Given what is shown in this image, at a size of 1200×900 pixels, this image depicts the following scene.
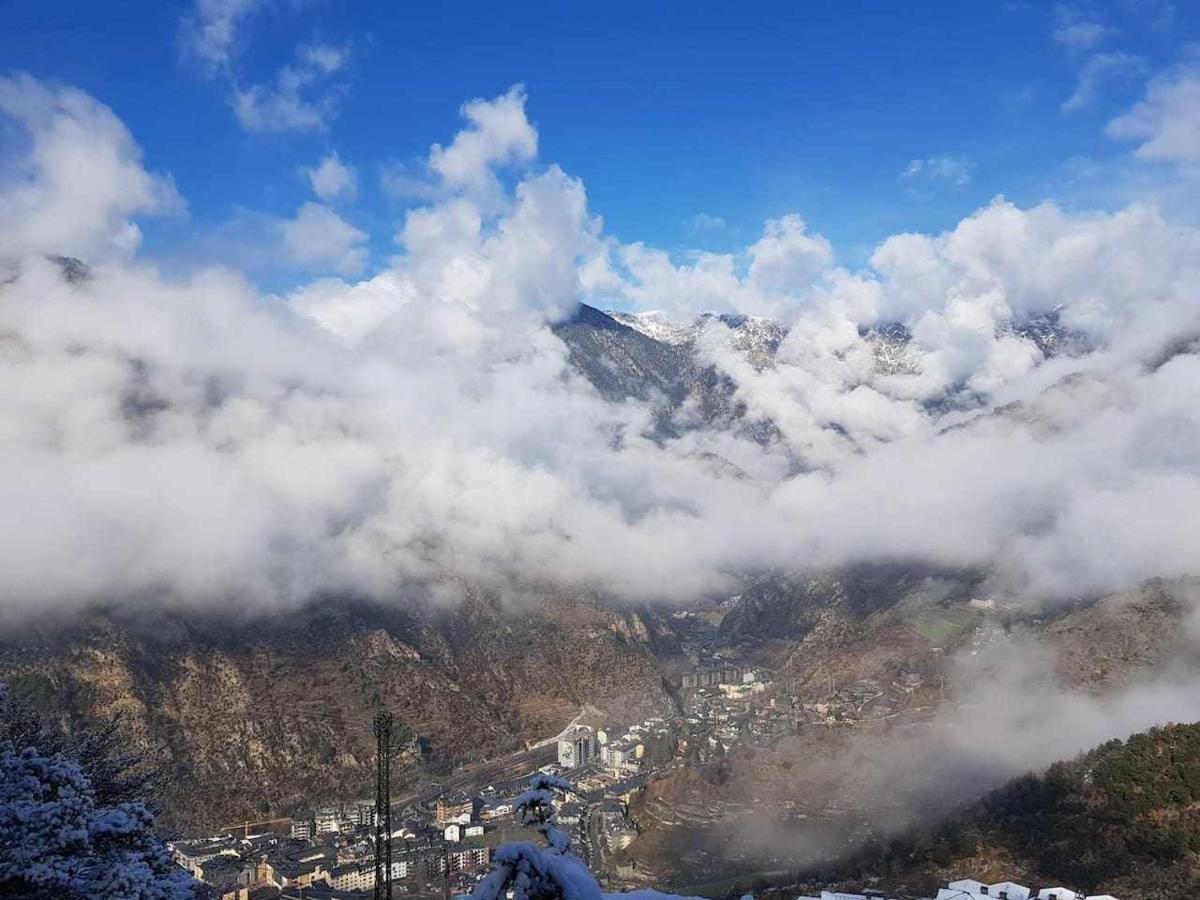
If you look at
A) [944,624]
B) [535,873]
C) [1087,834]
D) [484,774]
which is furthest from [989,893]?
[944,624]

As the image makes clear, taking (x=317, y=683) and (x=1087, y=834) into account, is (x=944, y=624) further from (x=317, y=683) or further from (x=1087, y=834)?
(x=317, y=683)

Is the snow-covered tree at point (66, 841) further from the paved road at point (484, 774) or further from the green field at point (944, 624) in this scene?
the green field at point (944, 624)

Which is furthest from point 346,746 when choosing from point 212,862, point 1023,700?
point 1023,700

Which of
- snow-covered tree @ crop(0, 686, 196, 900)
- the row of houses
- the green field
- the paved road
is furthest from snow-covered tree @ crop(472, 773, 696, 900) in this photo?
the green field

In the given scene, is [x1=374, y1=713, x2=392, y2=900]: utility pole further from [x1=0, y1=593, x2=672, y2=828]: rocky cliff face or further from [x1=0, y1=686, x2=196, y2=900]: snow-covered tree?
[x1=0, y1=593, x2=672, y2=828]: rocky cliff face

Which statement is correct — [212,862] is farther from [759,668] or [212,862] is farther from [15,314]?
[15,314]

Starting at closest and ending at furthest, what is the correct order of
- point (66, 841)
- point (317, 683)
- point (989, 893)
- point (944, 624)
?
point (66, 841) → point (989, 893) → point (317, 683) → point (944, 624)

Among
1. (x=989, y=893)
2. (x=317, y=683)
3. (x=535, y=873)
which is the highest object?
(x=317, y=683)
